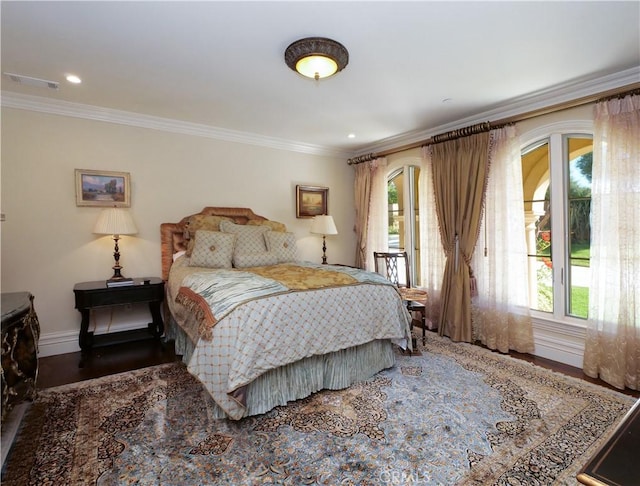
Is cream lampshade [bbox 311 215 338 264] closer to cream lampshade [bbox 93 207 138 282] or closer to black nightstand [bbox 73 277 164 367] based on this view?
black nightstand [bbox 73 277 164 367]

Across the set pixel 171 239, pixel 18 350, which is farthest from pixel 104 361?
pixel 171 239

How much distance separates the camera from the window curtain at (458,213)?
11.6 feet

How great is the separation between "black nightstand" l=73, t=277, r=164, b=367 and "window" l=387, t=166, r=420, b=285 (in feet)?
10.6

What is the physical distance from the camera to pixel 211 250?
344cm

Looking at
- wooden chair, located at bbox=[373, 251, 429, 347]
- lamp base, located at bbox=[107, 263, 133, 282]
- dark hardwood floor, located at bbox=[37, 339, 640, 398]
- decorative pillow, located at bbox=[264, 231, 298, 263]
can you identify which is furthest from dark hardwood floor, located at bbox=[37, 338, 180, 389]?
wooden chair, located at bbox=[373, 251, 429, 347]

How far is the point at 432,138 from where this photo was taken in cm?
400

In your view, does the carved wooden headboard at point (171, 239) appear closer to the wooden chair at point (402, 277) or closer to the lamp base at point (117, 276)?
the lamp base at point (117, 276)

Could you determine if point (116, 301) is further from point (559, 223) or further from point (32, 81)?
point (559, 223)

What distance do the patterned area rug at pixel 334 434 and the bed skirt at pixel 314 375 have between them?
7 cm

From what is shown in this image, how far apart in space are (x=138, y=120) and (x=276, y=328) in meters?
3.03

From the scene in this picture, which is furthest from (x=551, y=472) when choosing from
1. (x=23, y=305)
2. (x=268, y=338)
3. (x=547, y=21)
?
(x=23, y=305)

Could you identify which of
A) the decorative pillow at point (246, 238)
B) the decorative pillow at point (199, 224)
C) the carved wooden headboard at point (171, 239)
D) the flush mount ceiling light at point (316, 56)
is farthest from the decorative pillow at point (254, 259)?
the flush mount ceiling light at point (316, 56)

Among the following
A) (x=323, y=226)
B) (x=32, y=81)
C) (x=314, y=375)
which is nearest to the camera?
(x=314, y=375)

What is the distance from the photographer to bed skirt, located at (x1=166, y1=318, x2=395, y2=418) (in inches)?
84.6
